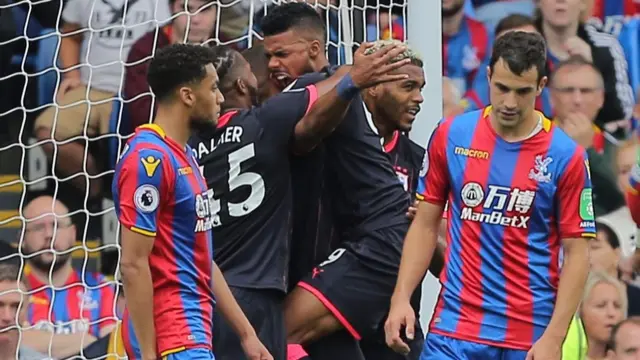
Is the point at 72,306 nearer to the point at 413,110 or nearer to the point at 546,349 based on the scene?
the point at 413,110

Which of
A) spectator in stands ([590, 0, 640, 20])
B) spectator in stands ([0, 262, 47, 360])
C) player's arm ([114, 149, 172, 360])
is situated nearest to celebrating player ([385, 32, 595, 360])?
player's arm ([114, 149, 172, 360])

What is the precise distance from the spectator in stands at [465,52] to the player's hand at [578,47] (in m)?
0.40

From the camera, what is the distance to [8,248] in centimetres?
623

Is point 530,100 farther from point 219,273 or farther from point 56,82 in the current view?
point 56,82

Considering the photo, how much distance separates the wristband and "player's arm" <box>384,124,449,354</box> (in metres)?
0.28

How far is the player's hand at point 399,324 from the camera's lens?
4035mm

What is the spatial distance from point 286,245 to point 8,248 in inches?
83.5

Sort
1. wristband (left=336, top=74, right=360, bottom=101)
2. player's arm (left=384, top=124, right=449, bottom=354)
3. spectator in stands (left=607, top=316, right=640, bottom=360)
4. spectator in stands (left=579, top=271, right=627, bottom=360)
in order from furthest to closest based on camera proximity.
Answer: spectator in stands (left=579, top=271, right=627, bottom=360), spectator in stands (left=607, top=316, right=640, bottom=360), wristband (left=336, top=74, right=360, bottom=101), player's arm (left=384, top=124, right=449, bottom=354)

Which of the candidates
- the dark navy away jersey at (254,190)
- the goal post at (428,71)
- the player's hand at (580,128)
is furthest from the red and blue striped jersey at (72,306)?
the player's hand at (580,128)

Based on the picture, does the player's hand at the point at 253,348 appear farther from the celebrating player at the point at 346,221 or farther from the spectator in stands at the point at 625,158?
the spectator in stands at the point at 625,158

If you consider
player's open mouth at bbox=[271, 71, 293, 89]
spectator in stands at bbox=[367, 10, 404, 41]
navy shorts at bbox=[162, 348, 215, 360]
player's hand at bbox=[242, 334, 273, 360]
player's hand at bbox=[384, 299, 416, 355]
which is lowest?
player's hand at bbox=[242, 334, 273, 360]

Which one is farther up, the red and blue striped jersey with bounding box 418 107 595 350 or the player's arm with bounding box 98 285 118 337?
the red and blue striped jersey with bounding box 418 107 595 350

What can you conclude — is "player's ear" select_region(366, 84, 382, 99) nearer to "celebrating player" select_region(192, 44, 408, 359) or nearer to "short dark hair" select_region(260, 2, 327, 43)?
"short dark hair" select_region(260, 2, 327, 43)

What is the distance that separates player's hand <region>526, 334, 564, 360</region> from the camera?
3.93 meters
